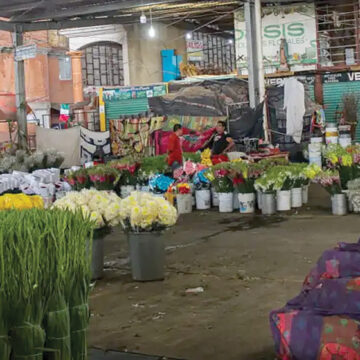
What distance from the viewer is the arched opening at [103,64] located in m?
28.3

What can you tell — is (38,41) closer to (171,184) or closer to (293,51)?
(293,51)

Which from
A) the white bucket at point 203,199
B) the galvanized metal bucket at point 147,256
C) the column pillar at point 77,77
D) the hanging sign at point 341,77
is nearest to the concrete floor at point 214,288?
the galvanized metal bucket at point 147,256

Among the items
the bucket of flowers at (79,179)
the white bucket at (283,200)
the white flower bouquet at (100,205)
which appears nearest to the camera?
the white flower bouquet at (100,205)

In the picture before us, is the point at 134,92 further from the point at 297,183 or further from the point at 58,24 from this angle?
the point at 297,183

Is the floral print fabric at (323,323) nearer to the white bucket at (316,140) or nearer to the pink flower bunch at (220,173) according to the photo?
the pink flower bunch at (220,173)

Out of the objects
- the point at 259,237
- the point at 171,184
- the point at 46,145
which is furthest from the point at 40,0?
the point at 259,237

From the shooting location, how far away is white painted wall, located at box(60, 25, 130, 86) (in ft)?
85.9

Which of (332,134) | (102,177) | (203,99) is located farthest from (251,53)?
(102,177)

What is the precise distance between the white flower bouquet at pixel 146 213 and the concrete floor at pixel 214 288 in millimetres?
617

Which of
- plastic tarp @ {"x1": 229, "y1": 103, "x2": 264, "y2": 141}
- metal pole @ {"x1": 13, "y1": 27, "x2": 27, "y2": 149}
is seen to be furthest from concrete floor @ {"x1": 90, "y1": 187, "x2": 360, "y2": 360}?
metal pole @ {"x1": 13, "y1": 27, "x2": 27, "y2": 149}

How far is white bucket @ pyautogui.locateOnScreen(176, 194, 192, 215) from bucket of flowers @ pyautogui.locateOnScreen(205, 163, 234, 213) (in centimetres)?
59

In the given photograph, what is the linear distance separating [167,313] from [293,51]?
661 inches

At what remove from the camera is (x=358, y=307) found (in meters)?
3.75

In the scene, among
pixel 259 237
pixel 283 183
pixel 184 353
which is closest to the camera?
pixel 184 353
